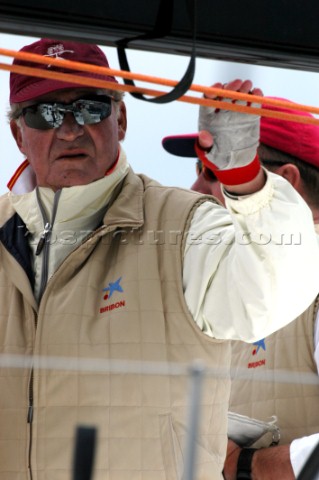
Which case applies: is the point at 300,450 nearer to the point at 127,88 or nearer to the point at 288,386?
the point at 288,386

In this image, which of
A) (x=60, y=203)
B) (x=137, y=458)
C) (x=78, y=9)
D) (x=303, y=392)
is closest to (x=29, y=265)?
(x=60, y=203)

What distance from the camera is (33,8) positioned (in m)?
1.55

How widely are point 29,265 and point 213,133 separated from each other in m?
0.65

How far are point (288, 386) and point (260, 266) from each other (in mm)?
600

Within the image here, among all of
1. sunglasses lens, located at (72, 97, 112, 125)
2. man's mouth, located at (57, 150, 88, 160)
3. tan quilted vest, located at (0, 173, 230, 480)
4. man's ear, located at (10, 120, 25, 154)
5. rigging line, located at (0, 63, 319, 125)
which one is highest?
rigging line, located at (0, 63, 319, 125)

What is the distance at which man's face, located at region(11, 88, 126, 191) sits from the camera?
2.53m

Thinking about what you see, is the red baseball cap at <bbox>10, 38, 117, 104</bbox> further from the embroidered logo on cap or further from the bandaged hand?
the bandaged hand

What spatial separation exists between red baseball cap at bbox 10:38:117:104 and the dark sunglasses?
0.04 m

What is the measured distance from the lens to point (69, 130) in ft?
8.32

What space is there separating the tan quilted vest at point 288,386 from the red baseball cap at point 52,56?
78 centimetres

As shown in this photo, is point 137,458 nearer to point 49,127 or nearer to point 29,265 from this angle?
point 29,265

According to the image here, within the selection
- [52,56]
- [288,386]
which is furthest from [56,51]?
[288,386]

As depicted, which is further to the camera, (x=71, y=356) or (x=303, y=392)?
(x=303, y=392)

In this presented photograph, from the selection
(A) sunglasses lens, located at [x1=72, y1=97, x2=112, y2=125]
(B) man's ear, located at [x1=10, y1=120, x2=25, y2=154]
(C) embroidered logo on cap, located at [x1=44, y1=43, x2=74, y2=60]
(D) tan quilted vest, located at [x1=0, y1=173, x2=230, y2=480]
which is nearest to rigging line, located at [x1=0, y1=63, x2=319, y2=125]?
(D) tan quilted vest, located at [x1=0, y1=173, x2=230, y2=480]
